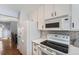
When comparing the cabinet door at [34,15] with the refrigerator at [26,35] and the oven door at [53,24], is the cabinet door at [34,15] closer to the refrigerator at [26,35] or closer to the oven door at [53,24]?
the refrigerator at [26,35]

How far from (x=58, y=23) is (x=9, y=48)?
0.81 metres

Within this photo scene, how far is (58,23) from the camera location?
1560mm

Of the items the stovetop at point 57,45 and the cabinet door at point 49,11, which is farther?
the cabinet door at point 49,11

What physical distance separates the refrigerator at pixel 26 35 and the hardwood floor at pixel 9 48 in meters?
0.06

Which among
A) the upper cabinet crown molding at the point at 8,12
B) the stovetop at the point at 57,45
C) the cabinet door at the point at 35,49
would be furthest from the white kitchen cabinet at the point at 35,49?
the upper cabinet crown molding at the point at 8,12

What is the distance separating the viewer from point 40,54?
154 centimetres

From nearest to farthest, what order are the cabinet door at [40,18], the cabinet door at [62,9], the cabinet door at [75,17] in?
the cabinet door at [75,17] → the cabinet door at [62,9] → the cabinet door at [40,18]

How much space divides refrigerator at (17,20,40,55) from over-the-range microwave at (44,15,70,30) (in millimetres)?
195

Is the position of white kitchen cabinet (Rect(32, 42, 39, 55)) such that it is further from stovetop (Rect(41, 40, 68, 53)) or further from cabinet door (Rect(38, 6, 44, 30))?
cabinet door (Rect(38, 6, 44, 30))

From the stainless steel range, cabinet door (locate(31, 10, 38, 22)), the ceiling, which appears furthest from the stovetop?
the ceiling

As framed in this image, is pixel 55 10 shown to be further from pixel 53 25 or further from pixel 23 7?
pixel 23 7

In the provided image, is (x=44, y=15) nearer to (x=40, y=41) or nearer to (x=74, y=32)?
(x=40, y=41)

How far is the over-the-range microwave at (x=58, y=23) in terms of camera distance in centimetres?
145

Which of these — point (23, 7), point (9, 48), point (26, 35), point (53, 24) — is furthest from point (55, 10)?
point (9, 48)
